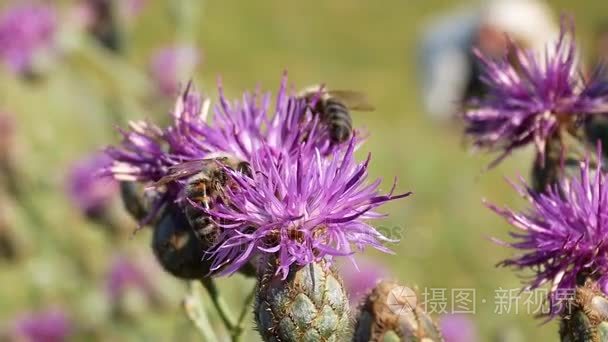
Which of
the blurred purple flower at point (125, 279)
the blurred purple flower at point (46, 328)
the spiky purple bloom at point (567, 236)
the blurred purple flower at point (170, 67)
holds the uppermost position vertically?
the blurred purple flower at point (170, 67)

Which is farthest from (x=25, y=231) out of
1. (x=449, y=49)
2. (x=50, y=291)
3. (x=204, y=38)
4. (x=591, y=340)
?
(x=204, y=38)

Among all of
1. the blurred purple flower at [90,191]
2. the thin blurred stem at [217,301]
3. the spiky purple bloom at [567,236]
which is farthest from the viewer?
the blurred purple flower at [90,191]

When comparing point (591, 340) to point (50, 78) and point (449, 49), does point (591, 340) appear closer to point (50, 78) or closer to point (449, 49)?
point (50, 78)

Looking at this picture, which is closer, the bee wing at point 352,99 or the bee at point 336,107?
the bee at point 336,107

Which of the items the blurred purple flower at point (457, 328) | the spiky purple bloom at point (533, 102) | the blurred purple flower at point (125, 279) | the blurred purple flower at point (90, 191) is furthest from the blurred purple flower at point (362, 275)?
the spiky purple bloom at point (533, 102)

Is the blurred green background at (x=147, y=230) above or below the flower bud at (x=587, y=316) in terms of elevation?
→ above

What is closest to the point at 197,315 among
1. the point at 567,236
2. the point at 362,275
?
the point at 567,236

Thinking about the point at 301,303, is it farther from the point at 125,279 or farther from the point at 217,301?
the point at 125,279

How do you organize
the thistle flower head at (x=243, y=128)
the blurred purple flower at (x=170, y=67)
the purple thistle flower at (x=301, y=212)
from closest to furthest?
the purple thistle flower at (x=301, y=212)
the thistle flower head at (x=243, y=128)
the blurred purple flower at (x=170, y=67)

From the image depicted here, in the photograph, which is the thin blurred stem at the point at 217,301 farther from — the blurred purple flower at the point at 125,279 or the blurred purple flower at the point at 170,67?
the blurred purple flower at the point at 170,67
